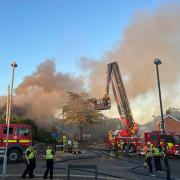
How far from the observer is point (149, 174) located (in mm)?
17594

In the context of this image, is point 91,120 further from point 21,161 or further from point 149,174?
point 149,174

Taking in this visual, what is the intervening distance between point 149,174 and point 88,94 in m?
25.3

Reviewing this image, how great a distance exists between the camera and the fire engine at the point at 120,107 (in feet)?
119

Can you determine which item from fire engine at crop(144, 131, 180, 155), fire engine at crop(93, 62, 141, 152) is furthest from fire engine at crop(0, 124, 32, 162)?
fire engine at crop(144, 131, 180, 155)

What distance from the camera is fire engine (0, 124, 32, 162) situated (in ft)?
80.0

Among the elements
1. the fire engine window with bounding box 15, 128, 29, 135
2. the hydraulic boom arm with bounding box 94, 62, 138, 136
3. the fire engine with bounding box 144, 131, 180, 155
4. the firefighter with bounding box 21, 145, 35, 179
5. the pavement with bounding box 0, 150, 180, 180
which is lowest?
the pavement with bounding box 0, 150, 180, 180

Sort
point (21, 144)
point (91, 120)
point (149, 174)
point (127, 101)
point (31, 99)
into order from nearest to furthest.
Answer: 1. point (149, 174)
2. point (21, 144)
3. point (31, 99)
4. point (127, 101)
5. point (91, 120)

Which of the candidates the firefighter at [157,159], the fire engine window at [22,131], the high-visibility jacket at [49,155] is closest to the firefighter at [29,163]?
the high-visibility jacket at [49,155]

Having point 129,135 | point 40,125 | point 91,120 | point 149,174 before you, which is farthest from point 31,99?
point 91,120

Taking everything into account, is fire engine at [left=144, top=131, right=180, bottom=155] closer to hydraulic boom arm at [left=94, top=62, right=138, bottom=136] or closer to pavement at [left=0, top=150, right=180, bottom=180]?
hydraulic boom arm at [left=94, top=62, right=138, bottom=136]

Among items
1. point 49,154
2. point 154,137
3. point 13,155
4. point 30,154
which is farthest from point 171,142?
point 30,154

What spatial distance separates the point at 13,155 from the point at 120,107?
16962mm

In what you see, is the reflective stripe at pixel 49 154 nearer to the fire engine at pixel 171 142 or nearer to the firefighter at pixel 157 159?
the firefighter at pixel 157 159

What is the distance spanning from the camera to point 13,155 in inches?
957
